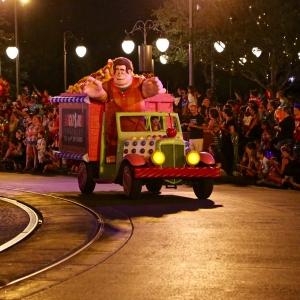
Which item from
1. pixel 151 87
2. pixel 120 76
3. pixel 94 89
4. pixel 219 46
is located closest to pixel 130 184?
pixel 94 89

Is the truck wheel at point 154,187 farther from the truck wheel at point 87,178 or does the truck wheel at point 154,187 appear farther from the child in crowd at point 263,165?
the child in crowd at point 263,165

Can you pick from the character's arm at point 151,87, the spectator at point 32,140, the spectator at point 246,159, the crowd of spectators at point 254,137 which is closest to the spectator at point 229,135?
the crowd of spectators at point 254,137

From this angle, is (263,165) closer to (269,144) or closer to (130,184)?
(269,144)

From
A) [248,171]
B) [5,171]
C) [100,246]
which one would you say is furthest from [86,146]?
[5,171]

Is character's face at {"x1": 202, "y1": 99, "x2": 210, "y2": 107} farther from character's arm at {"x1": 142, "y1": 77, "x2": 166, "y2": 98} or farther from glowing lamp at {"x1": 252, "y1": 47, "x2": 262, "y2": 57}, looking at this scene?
character's arm at {"x1": 142, "y1": 77, "x2": 166, "y2": 98}

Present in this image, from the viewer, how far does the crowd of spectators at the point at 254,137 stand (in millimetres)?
19000

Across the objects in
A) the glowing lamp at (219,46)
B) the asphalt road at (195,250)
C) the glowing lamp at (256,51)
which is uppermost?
the glowing lamp at (219,46)

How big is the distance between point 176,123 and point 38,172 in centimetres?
840

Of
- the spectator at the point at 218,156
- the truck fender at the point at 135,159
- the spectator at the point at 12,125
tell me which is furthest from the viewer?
the spectator at the point at 12,125

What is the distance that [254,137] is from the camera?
21.6 m

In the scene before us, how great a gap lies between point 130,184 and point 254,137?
19.6 feet

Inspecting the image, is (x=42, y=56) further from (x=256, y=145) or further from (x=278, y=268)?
(x=278, y=268)

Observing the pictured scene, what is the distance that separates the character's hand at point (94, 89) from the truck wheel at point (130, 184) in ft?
6.10

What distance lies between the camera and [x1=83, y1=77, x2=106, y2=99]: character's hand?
695 inches
